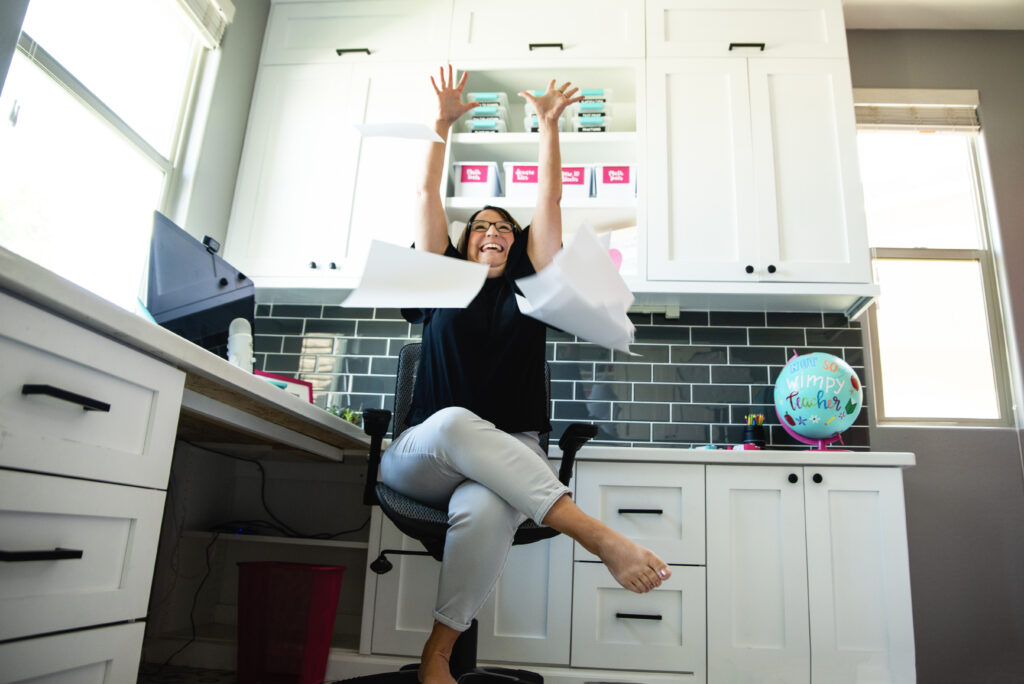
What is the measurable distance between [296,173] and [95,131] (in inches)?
27.2

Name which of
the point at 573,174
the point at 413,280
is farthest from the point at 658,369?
the point at 413,280

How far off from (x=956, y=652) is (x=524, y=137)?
2403 millimetres

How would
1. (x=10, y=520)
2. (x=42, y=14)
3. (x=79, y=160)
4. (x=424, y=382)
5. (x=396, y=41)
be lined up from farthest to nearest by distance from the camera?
(x=396, y=41) < (x=79, y=160) < (x=42, y=14) < (x=424, y=382) < (x=10, y=520)

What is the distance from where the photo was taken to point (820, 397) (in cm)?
224

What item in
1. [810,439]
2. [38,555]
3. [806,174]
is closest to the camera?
[38,555]

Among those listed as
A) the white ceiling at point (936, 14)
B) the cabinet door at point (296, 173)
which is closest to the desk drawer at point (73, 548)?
the cabinet door at point (296, 173)

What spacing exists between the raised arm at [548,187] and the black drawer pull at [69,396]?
3.61 ft

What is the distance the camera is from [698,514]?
198 cm

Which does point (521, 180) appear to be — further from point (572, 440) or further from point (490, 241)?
point (572, 440)

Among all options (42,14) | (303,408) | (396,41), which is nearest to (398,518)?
(303,408)

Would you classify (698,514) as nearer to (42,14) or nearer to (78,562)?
(78,562)

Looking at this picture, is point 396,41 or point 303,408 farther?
point 396,41

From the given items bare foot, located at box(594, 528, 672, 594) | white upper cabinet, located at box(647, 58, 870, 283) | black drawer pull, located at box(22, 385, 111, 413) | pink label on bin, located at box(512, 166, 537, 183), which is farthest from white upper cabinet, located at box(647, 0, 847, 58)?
black drawer pull, located at box(22, 385, 111, 413)

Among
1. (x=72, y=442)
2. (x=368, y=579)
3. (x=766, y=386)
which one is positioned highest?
(x=766, y=386)
